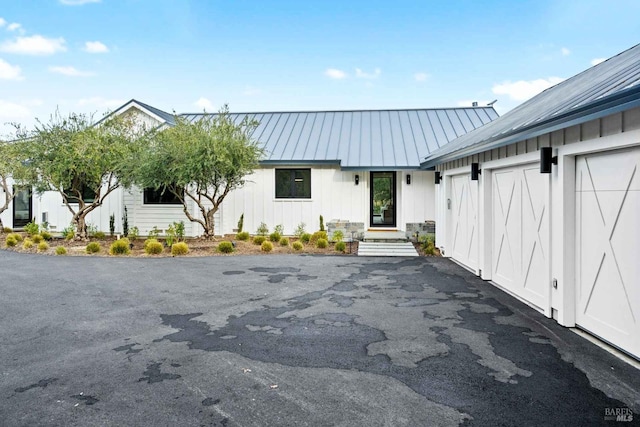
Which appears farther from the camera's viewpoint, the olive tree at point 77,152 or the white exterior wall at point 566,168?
the olive tree at point 77,152

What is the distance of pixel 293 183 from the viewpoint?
47.6 ft

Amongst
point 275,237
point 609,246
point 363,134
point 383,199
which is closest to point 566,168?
point 609,246

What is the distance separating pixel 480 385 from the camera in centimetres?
340

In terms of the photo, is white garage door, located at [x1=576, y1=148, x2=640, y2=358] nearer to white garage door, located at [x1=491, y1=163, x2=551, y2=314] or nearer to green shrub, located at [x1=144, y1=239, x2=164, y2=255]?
white garage door, located at [x1=491, y1=163, x2=551, y2=314]

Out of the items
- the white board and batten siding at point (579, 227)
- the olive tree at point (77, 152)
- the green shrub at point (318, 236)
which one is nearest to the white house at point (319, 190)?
the green shrub at point (318, 236)

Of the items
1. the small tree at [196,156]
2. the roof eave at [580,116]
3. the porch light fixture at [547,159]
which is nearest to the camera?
the roof eave at [580,116]

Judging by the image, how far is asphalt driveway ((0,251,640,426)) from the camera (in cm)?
297

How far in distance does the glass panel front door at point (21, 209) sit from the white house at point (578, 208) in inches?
744

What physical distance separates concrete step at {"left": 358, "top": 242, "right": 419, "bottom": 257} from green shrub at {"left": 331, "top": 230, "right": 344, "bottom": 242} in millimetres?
754

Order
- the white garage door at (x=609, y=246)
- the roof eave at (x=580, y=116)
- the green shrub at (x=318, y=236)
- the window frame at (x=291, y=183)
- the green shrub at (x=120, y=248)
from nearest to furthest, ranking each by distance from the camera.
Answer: the roof eave at (x=580, y=116) < the white garage door at (x=609, y=246) < the green shrub at (x=120, y=248) < the green shrub at (x=318, y=236) < the window frame at (x=291, y=183)

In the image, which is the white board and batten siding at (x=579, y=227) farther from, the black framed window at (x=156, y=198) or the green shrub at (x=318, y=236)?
the black framed window at (x=156, y=198)

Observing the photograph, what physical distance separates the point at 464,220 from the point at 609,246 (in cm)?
504

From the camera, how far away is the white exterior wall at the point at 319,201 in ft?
44.9

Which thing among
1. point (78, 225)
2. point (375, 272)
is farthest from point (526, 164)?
point (78, 225)
